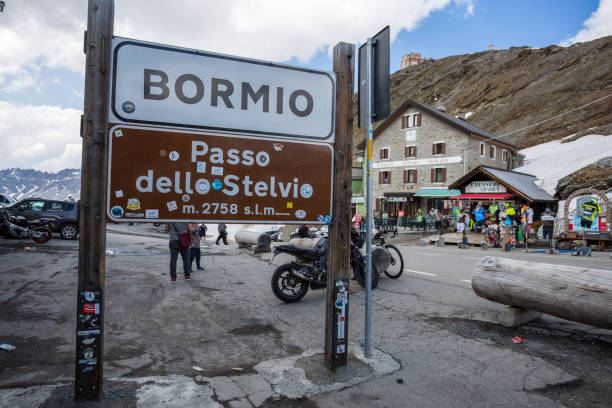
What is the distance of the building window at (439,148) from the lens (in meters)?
38.2

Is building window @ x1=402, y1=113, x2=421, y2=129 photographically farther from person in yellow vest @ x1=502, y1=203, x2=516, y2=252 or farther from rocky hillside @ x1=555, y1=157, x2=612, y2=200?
person in yellow vest @ x1=502, y1=203, x2=516, y2=252

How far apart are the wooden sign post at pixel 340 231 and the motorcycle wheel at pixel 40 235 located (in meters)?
15.4

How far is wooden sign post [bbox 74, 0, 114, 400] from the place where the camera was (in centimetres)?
→ 283

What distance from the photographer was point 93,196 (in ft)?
9.30

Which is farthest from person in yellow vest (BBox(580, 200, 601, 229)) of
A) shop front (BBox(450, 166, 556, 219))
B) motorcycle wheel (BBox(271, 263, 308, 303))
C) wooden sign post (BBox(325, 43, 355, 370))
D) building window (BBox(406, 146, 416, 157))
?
building window (BBox(406, 146, 416, 157))

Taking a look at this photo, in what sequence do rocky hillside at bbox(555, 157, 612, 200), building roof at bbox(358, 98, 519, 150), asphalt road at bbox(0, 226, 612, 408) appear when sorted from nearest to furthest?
1. asphalt road at bbox(0, 226, 612, 408)
2. rocky hillside at bbox(555, 157, 612, 200)
3. building roof at bbox(358, 98, 519, 150)

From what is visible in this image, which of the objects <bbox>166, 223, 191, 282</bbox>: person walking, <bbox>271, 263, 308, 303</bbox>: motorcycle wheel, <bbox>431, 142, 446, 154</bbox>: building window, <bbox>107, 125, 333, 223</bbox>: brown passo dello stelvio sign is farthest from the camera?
<bbox>431, 142, 446, 154</bbox>: building window

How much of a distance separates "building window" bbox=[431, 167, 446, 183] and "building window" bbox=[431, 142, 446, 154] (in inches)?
62.4

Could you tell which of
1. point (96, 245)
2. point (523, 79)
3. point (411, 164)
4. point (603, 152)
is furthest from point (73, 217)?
point (523, 79)

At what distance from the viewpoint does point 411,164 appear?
40.5 m

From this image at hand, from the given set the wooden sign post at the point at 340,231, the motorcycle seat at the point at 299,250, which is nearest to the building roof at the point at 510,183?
the motorcycle seat at the point at 299,250

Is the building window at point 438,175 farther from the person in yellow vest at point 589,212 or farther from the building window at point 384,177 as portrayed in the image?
the person in yellow vest at point 589,212

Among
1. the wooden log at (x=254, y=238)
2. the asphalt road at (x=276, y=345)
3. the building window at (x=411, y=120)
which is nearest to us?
the asphalt road at (x=276, y=345)

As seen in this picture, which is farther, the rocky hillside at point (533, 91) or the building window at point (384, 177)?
the rocky hillside at point (533, 91)
